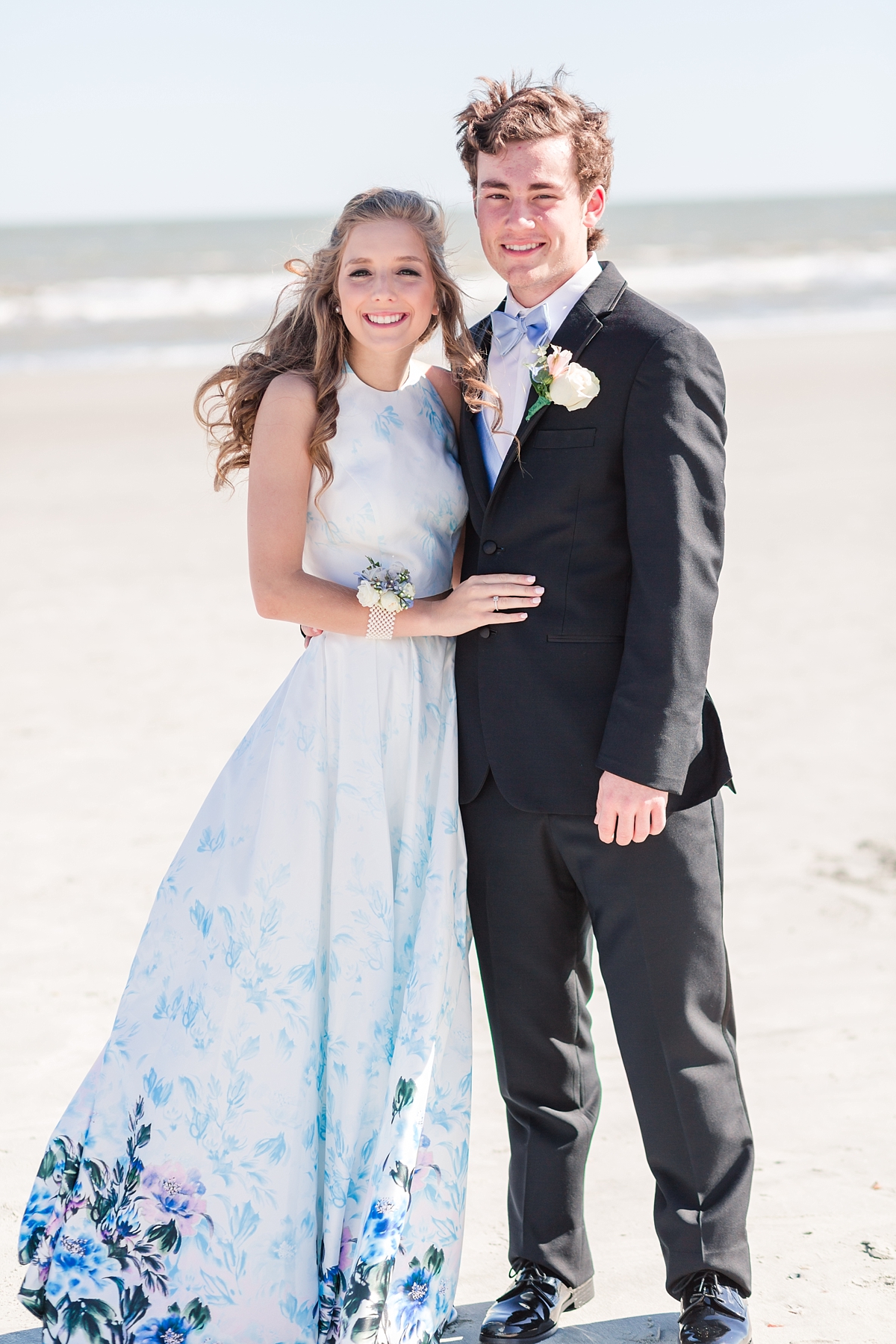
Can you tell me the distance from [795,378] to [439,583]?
1178 cm

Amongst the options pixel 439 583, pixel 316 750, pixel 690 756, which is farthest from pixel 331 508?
pixel 690 756

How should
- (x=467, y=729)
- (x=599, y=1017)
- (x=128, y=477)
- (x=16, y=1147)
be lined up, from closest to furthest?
1. (x=467, y=729)
2. (x=16, y=1147)
3. (x=599, y=1017)
4. (x=128, y=477)

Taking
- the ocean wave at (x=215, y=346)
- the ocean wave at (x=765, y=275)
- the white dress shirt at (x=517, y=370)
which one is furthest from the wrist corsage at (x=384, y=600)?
the ocean wave at (x=765, y=275)

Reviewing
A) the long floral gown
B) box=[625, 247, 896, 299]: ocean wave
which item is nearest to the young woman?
the long floral gown

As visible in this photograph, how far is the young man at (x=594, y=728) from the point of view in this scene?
2289 millimetres

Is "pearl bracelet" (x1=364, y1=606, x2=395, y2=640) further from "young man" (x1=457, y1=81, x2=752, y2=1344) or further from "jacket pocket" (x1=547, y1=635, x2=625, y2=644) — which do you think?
"jacket pocket" (x1=547, y1=635, x2=625, y2=644)

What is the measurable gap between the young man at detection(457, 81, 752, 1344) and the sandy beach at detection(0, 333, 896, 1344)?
0.31 meters

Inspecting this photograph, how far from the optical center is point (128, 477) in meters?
10.3

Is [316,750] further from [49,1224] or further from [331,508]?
[49,1224]

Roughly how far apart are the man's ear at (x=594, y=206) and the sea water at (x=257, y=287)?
5.97 m

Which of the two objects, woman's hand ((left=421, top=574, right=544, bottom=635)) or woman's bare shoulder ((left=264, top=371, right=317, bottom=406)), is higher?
woman's bare shoulder ((left=264, top=371, right=317, bottom=406))

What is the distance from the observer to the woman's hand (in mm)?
2379

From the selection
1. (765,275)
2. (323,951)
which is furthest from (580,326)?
(765,275)

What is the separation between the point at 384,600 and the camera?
8.09 ft
